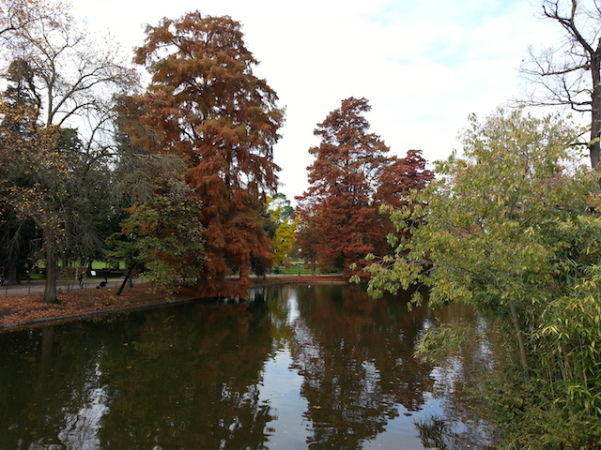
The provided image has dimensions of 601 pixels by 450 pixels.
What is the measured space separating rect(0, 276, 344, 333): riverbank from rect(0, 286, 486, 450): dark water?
1.26 m

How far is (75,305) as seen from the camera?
17.4 metres

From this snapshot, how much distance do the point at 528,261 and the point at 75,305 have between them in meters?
18.2

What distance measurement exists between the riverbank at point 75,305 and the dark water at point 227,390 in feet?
4.15

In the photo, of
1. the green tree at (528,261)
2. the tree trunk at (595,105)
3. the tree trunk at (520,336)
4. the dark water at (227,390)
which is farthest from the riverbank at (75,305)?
the tree trunk at (595,105)

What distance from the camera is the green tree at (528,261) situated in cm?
427

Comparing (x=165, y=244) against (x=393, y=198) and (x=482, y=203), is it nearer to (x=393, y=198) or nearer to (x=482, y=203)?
(x=482, y=203)

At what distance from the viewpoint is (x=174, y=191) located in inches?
770

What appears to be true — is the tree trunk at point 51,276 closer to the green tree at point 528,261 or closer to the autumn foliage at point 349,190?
the green tree at point 528,261

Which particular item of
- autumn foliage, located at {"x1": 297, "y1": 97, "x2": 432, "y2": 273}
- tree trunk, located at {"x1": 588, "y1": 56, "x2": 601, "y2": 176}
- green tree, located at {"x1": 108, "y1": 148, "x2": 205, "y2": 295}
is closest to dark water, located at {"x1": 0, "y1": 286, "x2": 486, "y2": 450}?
green tree, located at {"x1": 108, "y1": 148, "x2": 205, "y2": 295}

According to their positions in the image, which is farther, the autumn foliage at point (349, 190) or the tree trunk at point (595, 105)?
the autumn foliage at point (349, 190)

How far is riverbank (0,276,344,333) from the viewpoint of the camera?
14664mm

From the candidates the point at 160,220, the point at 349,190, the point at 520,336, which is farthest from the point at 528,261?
the point at 349,190

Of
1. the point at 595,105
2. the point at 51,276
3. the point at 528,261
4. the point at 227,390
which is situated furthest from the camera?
the point at 51,276

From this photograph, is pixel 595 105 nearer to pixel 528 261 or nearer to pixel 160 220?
pixel 528 261
